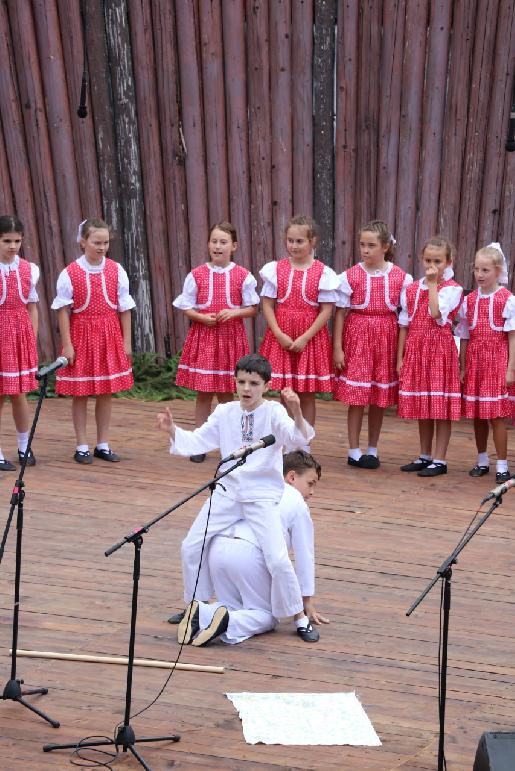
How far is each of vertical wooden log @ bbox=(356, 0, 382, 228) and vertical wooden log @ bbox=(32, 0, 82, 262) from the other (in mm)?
2273

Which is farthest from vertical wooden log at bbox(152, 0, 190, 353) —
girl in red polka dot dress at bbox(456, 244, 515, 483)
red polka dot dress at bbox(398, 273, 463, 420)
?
girl in red polka dot dress at bbox(456, 244, 515, 483)

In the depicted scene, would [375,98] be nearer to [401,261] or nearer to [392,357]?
[401,261]

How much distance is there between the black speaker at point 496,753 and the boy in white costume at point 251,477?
5.41 ft

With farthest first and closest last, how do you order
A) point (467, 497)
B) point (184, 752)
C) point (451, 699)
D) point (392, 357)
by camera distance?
point (392, 357)
point (467, 497)
point (451, 699)
point (184, 752)

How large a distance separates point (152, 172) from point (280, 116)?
1126 mm

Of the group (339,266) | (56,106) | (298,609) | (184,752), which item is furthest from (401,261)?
(184,752)

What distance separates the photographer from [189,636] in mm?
5113

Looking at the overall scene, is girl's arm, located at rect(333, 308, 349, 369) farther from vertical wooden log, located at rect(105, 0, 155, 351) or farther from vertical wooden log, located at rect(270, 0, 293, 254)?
vertical wooden log, located at rect(105, 0, 155, 351)

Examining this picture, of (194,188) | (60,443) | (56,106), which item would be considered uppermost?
(56,106)

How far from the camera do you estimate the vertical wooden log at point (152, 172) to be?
939 centimetres

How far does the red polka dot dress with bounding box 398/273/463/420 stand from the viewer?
25.3 feet

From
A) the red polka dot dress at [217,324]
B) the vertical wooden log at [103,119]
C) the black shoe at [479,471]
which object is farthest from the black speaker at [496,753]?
the vertical wooden log at [103,119]

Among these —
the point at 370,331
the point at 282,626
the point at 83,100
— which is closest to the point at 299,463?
the point at 282,626

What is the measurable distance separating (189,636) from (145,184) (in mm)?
5355
